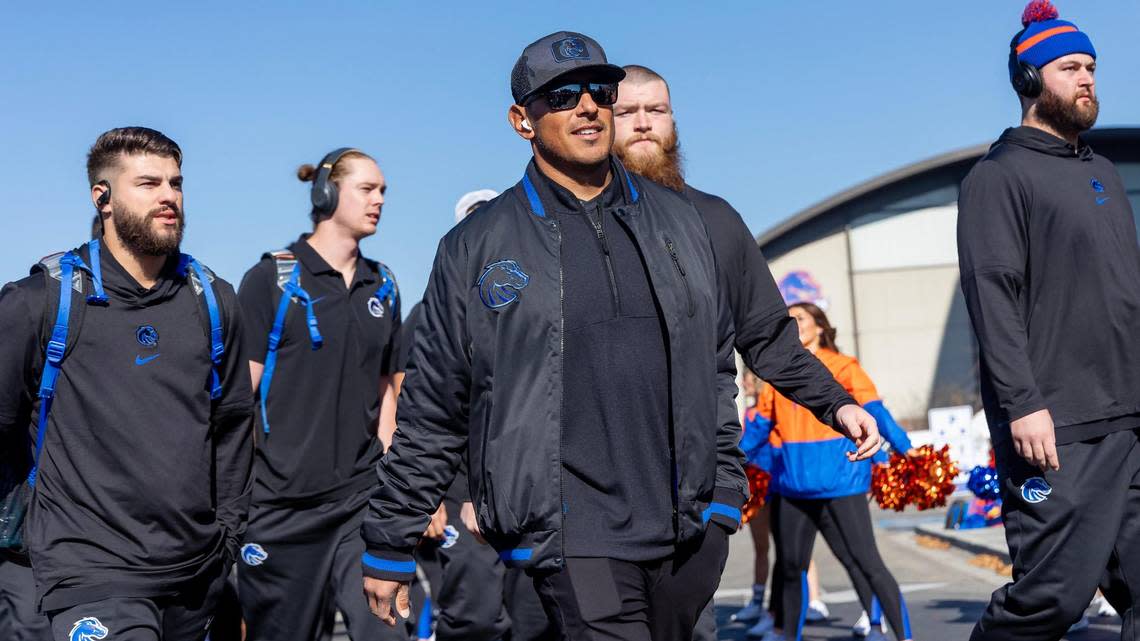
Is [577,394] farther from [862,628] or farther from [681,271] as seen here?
[862,628]

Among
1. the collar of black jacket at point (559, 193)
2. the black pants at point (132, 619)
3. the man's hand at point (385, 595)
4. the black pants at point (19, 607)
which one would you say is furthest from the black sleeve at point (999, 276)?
the black pants at point (19, 607)

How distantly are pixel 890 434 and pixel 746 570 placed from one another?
22.3 ft

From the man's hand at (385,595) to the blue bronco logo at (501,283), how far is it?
86 centimetres

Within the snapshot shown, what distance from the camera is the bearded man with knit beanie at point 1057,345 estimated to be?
4898 millimetres

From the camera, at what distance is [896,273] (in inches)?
1898

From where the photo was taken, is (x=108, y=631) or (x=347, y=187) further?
(x=347, y=187)

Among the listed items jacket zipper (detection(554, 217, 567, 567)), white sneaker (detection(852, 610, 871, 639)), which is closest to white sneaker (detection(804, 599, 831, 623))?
white sneaker (detection(852, 610, 871, 639))

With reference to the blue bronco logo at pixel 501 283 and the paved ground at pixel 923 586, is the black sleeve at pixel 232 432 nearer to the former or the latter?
the blue bronco logo at pixel 501 283

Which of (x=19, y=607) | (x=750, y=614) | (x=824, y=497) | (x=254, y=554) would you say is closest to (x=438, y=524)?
(x=254, y=554)

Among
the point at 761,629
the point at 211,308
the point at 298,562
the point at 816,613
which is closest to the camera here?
the point at 211,308

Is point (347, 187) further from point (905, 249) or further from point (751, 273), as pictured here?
point (905, 249)

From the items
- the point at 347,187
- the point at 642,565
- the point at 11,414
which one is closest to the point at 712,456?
the point at 642,565

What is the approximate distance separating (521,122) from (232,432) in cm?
180

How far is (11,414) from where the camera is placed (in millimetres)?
4883
